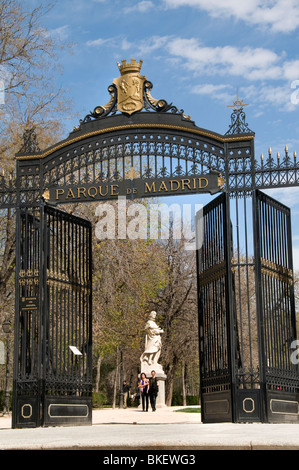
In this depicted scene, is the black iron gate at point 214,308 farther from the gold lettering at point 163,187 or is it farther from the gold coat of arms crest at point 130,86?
the gold coat of arms crest at point 130,86

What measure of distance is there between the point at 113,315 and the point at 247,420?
14.9 meters

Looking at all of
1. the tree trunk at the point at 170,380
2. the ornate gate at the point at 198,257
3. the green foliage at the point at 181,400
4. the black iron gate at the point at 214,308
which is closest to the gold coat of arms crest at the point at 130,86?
the ornate gate at the point at 198,257

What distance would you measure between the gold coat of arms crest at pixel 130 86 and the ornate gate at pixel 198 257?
0.02 metres

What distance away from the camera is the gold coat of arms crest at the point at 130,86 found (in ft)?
51.2

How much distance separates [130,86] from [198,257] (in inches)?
159

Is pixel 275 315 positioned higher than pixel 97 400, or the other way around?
pixel 275 315

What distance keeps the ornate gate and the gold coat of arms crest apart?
22mm

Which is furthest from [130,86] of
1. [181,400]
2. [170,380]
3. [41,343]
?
[181,400]

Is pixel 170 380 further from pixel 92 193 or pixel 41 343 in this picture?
pixel 92 193

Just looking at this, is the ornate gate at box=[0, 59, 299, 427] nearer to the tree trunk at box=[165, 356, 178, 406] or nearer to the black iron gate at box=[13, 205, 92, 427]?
the black iron gate at box=[13, 205, 92, 427]

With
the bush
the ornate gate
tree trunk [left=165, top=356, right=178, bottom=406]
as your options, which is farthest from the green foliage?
the ornate gate

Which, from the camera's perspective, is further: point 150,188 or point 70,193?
point 70,193

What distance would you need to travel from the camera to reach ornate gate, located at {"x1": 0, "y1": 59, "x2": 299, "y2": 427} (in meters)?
14.7

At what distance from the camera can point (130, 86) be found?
1565 centimetres
